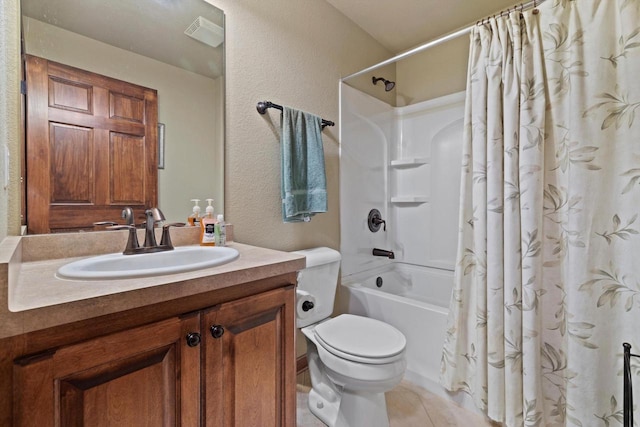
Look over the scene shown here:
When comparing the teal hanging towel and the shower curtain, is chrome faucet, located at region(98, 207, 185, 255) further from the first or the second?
the shower curtain

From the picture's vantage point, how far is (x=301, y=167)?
1.58 meters

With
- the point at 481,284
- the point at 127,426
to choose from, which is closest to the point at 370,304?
the point at 481,284

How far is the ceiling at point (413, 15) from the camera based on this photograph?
6.26 ft

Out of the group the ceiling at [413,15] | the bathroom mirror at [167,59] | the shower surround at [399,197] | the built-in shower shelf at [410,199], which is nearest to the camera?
the bathroom mirror at [167,59]

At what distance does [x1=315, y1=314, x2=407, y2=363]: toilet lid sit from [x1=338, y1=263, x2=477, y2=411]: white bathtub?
35 cm

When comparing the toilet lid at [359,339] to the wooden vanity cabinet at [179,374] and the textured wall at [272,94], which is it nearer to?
the wooden vanity cabinet at [179,374]

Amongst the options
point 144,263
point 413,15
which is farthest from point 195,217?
point 413,15

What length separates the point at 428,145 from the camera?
236cm

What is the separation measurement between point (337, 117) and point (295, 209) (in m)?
0.84

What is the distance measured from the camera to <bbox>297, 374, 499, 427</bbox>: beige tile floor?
1371mm

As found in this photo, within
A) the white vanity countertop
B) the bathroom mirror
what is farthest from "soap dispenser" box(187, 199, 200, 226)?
the white vanity countertop

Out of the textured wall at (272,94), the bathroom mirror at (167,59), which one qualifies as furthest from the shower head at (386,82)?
the bathroom mirror at (167,59)

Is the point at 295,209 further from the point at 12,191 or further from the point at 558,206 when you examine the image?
the point at 558,206

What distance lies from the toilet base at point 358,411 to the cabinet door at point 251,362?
0.45 meters
